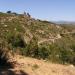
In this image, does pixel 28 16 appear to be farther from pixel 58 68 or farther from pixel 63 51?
pixel 58 68

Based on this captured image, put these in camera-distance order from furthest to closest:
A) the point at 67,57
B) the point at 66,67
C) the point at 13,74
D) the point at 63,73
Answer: the point at 67,57 < the point at 66,67 < the point at 63,73 < the point at 13,74

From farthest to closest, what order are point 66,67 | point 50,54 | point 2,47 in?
point 50,54
point 2,47
point 66,67

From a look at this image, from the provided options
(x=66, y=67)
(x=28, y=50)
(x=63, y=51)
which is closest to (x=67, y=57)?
(x=63, y=51)

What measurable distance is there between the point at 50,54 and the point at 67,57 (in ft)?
5.91

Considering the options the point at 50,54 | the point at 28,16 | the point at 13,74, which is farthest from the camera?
the point at 28,16

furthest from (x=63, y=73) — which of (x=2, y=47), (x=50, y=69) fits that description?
(x=2, y=47)

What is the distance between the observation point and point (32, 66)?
1155 cm

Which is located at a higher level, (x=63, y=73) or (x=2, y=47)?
(x=2, y=47)

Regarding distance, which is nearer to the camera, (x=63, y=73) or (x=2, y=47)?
(x=63, y=73)

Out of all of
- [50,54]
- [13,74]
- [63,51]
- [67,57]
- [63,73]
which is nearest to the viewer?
[13,74]

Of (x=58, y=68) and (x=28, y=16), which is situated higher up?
(x=28, y=16)

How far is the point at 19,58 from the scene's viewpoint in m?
12.9

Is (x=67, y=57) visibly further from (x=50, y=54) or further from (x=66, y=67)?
(x=66, y=67)

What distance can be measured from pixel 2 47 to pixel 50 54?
294cm
